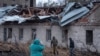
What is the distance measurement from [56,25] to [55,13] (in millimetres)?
2042

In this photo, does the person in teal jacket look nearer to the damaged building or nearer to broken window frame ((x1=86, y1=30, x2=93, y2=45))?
the damaged building

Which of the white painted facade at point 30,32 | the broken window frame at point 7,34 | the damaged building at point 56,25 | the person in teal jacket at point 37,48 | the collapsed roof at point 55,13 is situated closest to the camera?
the person in teal jacket at point 37,48

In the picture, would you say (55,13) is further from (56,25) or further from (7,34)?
(7,34)

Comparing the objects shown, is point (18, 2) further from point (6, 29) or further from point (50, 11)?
point (50, 11)

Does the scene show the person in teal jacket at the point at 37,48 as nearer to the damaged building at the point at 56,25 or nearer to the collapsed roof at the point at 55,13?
the damaged building at the point at 56,25

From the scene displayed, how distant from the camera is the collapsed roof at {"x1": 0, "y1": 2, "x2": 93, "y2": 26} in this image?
25.8 m

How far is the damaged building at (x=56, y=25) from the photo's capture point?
23562mm

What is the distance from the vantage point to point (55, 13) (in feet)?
94.5

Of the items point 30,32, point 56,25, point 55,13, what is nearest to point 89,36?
point 56,25

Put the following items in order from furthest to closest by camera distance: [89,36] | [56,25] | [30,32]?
[30,32], [56,25], [89,36]

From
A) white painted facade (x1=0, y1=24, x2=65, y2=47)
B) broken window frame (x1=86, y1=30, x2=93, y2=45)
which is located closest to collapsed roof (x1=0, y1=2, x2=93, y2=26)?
white painted facade (x1=0, y1=24, x2=65, y2=47)

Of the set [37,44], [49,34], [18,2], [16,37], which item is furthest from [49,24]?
[18,2]

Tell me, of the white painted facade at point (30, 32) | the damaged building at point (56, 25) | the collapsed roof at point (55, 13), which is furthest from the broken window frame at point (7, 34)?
the collapsed roof at point (55, 13)

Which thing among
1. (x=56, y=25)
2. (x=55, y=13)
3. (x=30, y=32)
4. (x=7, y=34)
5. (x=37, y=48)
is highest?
(x=55, y=13)
